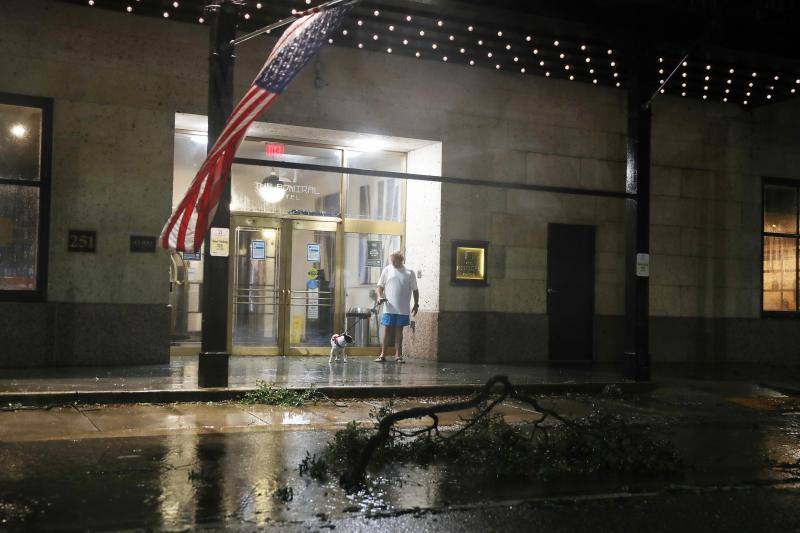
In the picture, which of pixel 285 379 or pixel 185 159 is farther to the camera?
pixel 185 159

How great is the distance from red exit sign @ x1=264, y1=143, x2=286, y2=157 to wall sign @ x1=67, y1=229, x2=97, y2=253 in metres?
3.56

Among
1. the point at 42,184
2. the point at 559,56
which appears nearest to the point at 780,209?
the point at 559,56

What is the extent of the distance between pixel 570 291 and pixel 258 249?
600 cm

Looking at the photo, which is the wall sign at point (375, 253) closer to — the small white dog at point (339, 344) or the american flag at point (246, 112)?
the small white dog at point (339, 344)

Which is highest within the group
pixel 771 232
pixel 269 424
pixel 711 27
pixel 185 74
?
pixel 711 27

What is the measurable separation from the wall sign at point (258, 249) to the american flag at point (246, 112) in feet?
17.6

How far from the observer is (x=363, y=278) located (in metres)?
15.4

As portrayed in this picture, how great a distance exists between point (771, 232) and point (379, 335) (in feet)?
29.0

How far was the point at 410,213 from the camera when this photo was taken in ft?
51.1

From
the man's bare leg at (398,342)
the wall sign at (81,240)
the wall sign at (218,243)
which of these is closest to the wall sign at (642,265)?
the man's bare leg at (398,342)

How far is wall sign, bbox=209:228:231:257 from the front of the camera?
417 inches

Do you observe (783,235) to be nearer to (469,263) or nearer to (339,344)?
(469,263)

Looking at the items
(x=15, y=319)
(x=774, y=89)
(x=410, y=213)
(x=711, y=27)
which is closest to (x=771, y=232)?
(x=774, y=89)

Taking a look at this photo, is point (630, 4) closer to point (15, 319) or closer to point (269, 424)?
point (269, 424)
